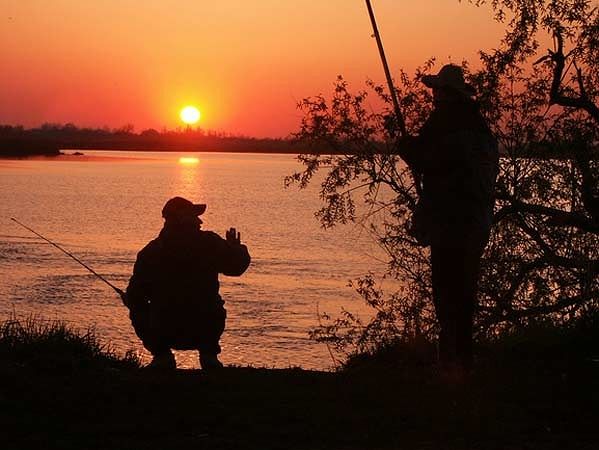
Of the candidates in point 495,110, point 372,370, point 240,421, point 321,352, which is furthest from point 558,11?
point 321,352

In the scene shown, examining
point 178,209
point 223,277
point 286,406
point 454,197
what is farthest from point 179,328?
point 223,277

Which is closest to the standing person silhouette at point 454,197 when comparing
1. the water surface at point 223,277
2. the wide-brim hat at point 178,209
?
the wide-brim hat at point 178,209

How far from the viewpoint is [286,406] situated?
6297 millimetres

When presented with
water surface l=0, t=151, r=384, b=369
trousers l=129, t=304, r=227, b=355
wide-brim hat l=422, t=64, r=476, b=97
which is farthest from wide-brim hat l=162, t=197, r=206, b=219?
water surface l=0, t=151, r=384, b=369

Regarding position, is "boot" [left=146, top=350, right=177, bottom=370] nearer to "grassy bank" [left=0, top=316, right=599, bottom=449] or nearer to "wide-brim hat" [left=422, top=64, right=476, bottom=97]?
"grassy bank" [left=0, top=316, right=599, bottom=449]

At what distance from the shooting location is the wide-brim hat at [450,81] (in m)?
6.82

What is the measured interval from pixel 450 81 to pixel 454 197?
740 millimetres

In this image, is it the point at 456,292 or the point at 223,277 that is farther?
the point at 223,277

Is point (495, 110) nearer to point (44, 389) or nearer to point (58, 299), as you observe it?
point (44, 389)

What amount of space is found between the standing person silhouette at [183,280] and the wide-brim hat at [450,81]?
2.35m

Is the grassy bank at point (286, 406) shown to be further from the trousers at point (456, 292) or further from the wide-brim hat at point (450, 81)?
the wide-brim hat at point (450, 81)

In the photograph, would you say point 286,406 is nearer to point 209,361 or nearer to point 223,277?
point 209,361

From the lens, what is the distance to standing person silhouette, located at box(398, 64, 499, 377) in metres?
6.77

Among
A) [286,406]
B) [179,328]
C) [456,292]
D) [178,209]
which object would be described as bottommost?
[286,406]
